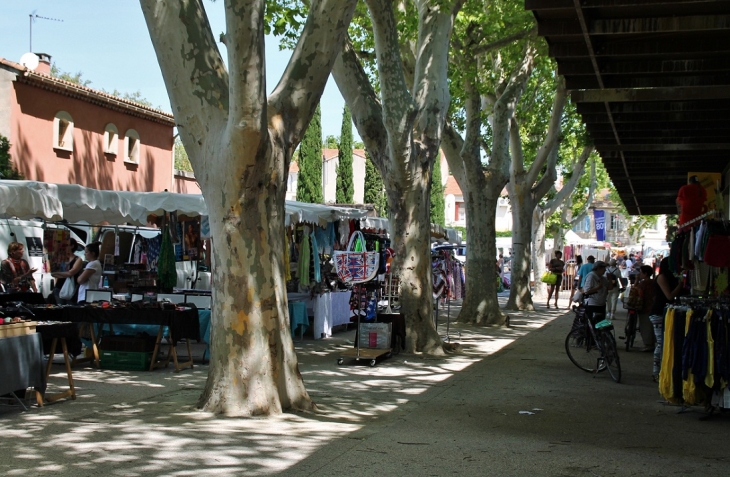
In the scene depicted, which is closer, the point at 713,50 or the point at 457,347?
the point at 713,50

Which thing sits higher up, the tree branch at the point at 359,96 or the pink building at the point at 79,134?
the pink building at the point at 79,134

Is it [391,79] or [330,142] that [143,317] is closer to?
[391,79]

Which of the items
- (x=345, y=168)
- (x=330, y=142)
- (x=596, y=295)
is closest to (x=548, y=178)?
(x=596, y=295)

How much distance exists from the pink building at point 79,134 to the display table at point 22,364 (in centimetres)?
2101

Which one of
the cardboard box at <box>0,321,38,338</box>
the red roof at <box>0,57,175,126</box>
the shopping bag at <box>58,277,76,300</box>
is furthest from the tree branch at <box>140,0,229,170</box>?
the red roof at <box>0,57,175,126</box>

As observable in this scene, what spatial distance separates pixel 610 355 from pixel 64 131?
23902 millimetres

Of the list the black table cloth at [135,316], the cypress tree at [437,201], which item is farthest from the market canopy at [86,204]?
the cypress tree at [437,201]

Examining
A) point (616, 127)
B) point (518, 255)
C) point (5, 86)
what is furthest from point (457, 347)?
point (5, 86)

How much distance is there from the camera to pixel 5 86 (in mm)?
27781

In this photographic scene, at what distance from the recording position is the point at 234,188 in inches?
330

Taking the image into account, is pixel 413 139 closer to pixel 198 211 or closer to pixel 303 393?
→ pixel 198 211

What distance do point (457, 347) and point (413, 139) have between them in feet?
12.7

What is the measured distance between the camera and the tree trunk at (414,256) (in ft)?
47.1

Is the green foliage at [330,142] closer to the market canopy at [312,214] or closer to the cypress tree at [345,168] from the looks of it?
the cypress tree at [345,168]
